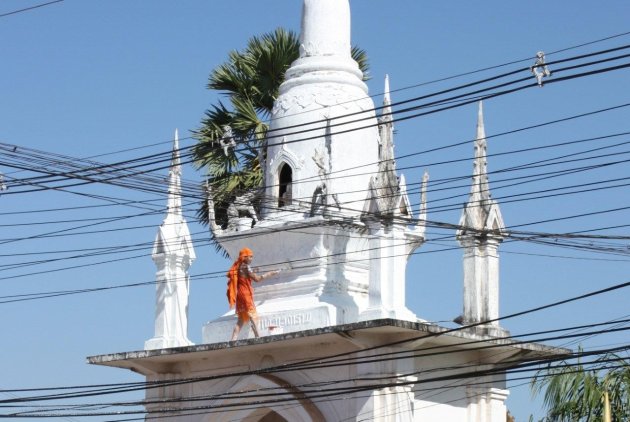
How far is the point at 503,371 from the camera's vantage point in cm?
2641

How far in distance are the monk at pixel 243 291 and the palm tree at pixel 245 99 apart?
658 cm

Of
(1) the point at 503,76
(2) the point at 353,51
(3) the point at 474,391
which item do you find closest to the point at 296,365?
(3) the point at 474,391

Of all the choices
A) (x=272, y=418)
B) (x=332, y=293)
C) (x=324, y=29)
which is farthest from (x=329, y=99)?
(x=272, y=418)

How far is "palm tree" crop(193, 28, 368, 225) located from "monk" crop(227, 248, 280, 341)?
658 cm

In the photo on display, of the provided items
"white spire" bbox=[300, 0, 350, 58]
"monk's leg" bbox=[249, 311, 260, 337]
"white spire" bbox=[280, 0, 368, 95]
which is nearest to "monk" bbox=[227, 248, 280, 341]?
"monk's leg" bbox=[249, 311, 260, 337]

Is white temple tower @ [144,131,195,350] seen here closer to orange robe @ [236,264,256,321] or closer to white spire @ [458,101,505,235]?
orange robe @ [236,264,256,321]

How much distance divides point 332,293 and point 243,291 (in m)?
1.40

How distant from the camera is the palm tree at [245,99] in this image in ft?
121

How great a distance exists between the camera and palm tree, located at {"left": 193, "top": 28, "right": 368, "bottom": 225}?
37.0 meters

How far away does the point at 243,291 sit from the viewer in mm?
30000

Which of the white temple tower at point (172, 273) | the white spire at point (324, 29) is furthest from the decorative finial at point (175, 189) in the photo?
the white spire at point (324, 29)

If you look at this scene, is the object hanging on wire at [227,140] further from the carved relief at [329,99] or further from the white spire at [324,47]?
the white spire at [324,47]

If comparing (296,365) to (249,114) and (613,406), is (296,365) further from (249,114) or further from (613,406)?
(249,114)

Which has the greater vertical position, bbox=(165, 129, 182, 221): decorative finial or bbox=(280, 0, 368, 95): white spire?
bbox=(280, 0, 368, 95): white spire
